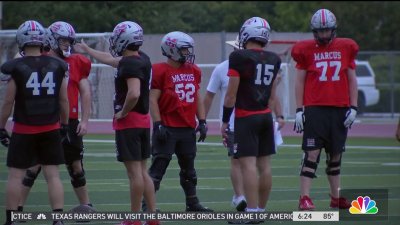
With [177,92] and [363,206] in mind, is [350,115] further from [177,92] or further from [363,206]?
[177,92]

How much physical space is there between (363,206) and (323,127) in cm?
97

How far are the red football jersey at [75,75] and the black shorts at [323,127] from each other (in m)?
2.50

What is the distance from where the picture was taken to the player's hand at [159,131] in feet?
37.0

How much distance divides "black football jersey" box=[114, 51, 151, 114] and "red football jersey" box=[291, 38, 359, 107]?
2080mm

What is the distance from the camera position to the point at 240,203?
11922mm

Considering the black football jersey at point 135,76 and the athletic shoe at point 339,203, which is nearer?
the black football jersey at point 135,76

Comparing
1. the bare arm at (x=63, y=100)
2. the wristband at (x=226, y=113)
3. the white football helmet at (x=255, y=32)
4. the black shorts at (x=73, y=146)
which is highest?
the white football helmet at (x=255, y=32)

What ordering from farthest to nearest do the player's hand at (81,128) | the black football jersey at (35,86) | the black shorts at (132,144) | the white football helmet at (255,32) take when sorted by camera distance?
1. the player's hand at (81,128)
2. the white football helmet at (255,32)
3. the black shorts at (132,144)
4. the black football jersey at (35,86)

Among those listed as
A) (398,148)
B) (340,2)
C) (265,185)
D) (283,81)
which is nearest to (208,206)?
(265,185)

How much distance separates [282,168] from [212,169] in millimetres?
1127

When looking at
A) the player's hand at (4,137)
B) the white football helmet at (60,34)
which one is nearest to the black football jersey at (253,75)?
the white football helmet at (60,34)

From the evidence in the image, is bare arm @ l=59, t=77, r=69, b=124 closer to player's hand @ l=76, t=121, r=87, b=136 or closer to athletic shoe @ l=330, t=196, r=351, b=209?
player's hand @ l=76, t=121, r=87, b=136

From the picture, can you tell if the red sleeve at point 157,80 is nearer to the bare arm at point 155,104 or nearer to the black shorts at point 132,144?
the bare arm at point 155,104

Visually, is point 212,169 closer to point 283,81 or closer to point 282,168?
point 282,168
